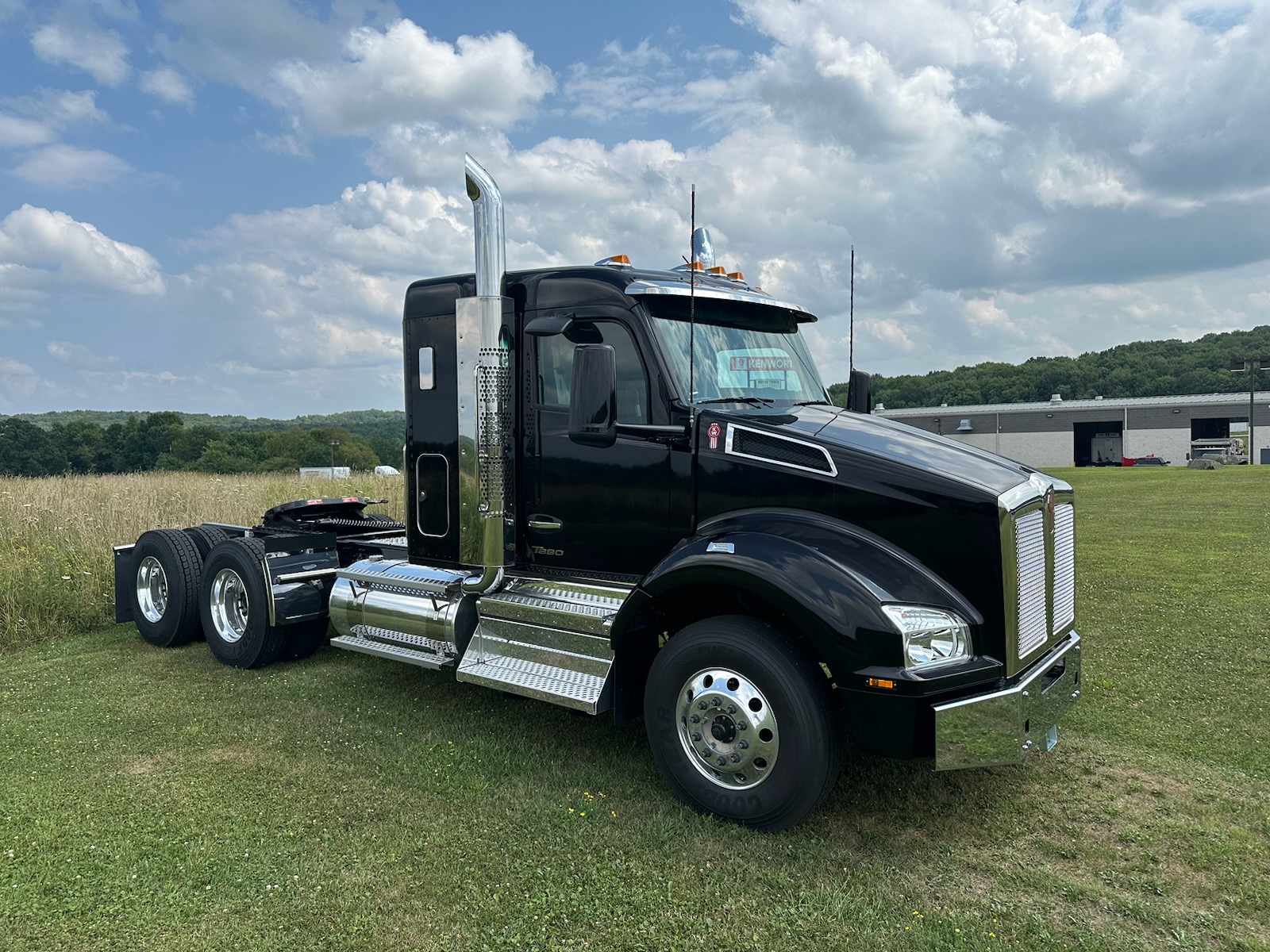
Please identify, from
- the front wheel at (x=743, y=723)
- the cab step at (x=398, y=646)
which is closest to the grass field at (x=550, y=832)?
the front wheel at (x=743, y=723)

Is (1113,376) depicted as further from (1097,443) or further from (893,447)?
(893,447)

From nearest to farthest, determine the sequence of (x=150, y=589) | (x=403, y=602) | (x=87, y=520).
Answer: (x=403, y=602), (x=150, y=589), (x=87, y=520)

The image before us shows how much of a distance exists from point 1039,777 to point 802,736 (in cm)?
174

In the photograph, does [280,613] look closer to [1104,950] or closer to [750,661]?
[750,661]

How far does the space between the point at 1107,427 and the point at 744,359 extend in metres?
69.4

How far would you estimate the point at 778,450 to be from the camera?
446cm

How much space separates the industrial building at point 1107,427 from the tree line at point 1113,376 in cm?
1646

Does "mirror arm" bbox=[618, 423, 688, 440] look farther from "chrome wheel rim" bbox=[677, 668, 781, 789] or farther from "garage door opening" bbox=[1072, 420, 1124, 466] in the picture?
"garage door opening" bbox=[1072, 420, 1124, 466]

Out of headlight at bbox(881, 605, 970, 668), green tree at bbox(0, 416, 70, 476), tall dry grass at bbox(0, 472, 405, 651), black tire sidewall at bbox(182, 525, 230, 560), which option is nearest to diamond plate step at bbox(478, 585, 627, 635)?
headlight at bbox(881, 605, 970, 668)

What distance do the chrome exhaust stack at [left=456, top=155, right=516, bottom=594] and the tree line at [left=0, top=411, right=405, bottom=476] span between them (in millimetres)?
9685

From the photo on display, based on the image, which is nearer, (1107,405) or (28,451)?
(28,451)

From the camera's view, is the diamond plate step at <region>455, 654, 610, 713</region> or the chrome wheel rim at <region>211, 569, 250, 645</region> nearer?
the diamond plate step at <region>455, 654, 610, 713</region>

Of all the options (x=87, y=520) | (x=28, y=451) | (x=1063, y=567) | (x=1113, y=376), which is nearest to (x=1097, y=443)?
(x=1113, y=376)

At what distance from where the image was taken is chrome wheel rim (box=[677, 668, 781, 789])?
13.4 feet
